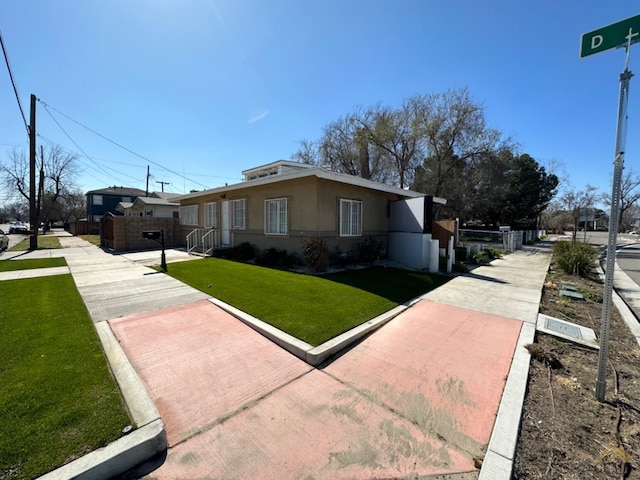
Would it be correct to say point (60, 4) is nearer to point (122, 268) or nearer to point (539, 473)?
point (122, 268)

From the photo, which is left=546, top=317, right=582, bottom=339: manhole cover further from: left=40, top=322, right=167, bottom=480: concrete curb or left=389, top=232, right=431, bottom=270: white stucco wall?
left=40, top=322, right=167, bottom=480: concrete curb

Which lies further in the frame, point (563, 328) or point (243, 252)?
point (243, 252)

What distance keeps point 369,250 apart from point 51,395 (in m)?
9.16

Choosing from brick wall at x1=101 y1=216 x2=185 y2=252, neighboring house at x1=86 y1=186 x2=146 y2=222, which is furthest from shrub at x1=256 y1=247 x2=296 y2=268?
neighboring house at x1=86 y1=186 x2=146 y2=222

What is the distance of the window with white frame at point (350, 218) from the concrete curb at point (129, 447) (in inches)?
310

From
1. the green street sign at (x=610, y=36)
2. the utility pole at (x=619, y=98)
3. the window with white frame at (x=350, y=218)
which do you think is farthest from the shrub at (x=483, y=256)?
the green street sign at (x=610, y=36)

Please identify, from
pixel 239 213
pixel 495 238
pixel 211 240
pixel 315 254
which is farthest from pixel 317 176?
pixel 495 238

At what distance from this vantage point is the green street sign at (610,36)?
2.30 m

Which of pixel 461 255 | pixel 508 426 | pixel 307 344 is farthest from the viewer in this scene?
pixel 461 255

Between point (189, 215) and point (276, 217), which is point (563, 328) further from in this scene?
point (189, 215)

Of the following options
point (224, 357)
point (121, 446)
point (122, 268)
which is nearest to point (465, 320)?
point (224, 357)

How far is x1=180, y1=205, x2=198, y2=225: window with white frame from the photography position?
16.0 m

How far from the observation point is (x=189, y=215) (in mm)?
16766

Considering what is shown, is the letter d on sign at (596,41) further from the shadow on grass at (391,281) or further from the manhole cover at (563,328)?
the shadow on grass at (391,281)
